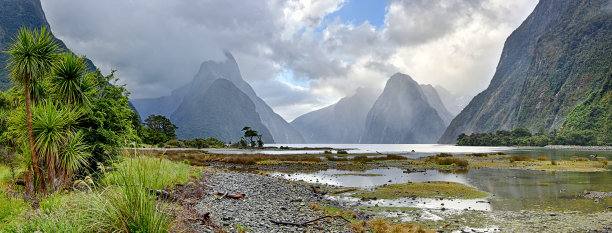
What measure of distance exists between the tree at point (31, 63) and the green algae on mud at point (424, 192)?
1729cm

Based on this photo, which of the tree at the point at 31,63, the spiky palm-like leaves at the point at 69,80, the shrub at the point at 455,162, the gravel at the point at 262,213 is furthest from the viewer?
the shrub at the point at 455,162

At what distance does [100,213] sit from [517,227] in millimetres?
15137

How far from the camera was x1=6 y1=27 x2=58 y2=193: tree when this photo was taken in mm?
11898

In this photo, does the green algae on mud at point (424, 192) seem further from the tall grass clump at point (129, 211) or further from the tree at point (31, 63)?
the tree at point (31, 63)

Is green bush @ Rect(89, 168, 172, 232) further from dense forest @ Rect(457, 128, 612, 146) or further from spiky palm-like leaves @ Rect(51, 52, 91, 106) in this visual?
dense forest @ Rect(457, 128, 612, 146)

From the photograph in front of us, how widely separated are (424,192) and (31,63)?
23407 millimetres

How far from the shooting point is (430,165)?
4772 centimetres

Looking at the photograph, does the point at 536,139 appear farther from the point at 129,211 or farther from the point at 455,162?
the point at 129,211

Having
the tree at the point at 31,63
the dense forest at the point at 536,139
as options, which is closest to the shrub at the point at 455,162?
the tree at the point at 31,63

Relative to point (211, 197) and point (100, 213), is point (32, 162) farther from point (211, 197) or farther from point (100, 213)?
point (100, 213)

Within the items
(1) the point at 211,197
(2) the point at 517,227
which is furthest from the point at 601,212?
(1) the point at 211,197

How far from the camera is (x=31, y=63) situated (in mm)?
12062

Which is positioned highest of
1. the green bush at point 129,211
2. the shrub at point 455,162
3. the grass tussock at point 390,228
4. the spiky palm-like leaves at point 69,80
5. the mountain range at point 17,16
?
the mountain range at point 17,16

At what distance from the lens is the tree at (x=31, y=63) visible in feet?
39.0
